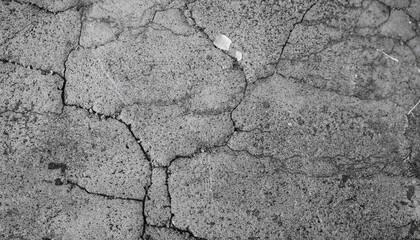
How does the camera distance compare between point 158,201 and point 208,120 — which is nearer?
point 158,201

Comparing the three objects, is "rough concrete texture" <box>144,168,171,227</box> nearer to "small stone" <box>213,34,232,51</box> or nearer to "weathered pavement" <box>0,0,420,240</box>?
"weathered pavement" <box>0,0,420,240</box>

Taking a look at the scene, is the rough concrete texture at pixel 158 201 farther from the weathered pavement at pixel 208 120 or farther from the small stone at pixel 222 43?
the small stone at pixel 222 43

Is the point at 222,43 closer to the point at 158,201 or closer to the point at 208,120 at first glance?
the point at 208,120

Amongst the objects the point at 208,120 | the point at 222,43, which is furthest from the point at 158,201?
the point at 222,43

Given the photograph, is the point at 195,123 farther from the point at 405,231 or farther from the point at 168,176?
the point at 405,231

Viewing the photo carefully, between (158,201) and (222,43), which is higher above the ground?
(222,43)

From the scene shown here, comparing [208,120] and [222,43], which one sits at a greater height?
[222,43]

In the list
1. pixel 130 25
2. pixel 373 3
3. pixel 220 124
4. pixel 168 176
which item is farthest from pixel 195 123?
pixel 373 3

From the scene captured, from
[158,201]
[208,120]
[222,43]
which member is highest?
[222,43]

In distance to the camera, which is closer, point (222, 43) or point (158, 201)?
point (158, 201)
